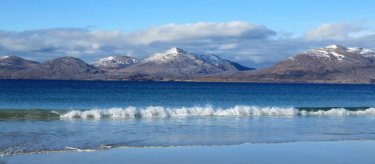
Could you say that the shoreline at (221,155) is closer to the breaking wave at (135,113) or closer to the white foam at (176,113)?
the breaking wave at (135,113)

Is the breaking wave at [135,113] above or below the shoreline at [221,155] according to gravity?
above

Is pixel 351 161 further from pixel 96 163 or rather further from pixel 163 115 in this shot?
pixel 163 115

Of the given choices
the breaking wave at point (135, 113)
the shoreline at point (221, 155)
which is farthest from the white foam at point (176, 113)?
the shoreline at point (221, 155)

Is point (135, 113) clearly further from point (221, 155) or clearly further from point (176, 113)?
point (221, 155)

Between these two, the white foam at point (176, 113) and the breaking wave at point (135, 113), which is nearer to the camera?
the breaking wave at point (135, 113)

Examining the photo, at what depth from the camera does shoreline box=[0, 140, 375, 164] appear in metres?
22.1

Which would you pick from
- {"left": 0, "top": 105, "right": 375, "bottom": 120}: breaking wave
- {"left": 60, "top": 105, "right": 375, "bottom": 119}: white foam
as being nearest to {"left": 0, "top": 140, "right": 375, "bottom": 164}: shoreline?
{"left": 0, "top": 105, "right": 375, "bottom": 120}: breaking wave

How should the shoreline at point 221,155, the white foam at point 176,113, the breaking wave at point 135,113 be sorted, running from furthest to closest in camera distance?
the white foam at point 176,113, the breaking wave at point 135,113, the shoreline at point 221,155

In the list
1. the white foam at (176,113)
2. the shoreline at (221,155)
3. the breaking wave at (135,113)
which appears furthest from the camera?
the white foam at (176,113)

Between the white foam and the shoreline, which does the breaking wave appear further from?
the shoreline

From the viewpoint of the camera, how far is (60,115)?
42.2 m

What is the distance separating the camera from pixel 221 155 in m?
23.3

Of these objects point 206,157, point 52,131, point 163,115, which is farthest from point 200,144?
point 163,115

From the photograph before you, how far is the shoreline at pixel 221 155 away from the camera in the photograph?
22.1 metres
